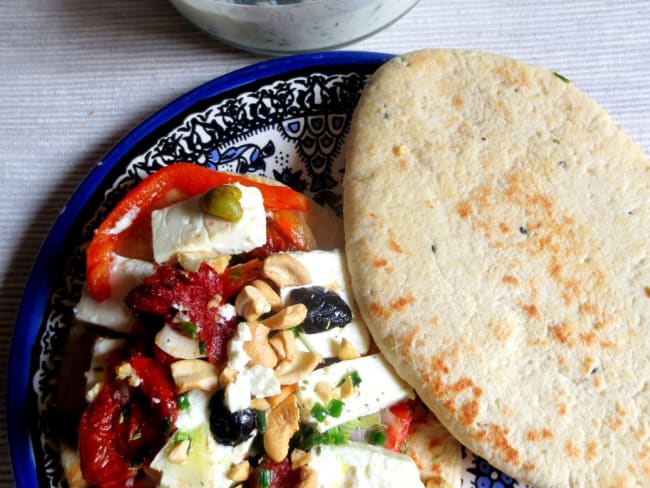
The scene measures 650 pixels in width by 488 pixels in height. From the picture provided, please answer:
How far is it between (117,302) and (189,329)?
0.48 m

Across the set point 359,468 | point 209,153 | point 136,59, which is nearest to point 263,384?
point 359,468

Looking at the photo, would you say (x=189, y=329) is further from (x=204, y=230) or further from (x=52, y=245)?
(x=52, y=245)

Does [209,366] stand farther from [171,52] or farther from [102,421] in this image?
[171,52]

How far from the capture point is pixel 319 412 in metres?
2.37

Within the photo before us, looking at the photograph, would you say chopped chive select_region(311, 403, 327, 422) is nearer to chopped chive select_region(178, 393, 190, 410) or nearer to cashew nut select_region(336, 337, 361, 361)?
cashew nut select_region(336, 337, 361, 361)

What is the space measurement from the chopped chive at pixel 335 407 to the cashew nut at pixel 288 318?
307 millimetres

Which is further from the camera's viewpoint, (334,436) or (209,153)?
(209,153)

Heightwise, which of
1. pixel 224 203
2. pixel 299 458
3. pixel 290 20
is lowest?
pixel 299 458

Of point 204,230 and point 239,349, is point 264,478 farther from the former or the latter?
point 204,230

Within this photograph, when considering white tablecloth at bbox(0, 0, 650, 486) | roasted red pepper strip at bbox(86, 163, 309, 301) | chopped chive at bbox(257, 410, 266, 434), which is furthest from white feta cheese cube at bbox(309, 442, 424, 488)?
white tablecloth at bbox(0, 0, 650, 486)

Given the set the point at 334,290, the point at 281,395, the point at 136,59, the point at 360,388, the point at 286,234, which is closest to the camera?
the point at 281,395

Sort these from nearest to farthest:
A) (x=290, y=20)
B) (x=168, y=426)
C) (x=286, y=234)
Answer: (x=168, y=426) → (x=286, y=234) → (x=290, y=20)

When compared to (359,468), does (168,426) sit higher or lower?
higher

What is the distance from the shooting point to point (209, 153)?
3.10 m
